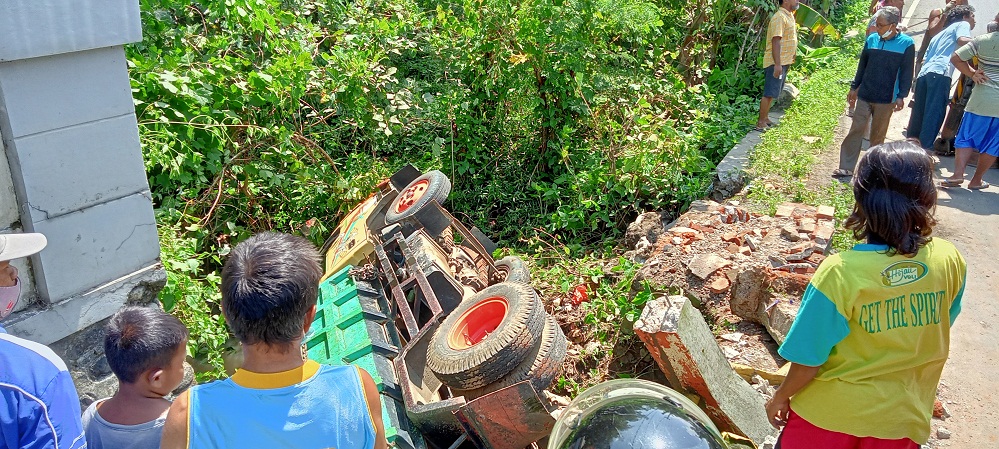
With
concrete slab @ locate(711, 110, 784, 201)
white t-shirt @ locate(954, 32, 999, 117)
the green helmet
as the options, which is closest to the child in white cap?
the green helmet

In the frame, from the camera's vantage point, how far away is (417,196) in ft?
19.8

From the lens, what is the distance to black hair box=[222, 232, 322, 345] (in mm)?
1899

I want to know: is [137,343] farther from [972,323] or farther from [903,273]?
[972,323]

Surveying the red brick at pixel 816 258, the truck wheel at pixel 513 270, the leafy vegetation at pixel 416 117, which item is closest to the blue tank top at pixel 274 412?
the truck wheel at pixel 513 270

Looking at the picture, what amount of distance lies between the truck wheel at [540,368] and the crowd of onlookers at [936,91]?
4075 millimetres

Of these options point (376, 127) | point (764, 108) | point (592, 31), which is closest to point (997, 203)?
point (764, 108)

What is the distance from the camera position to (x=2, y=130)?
2734 mm

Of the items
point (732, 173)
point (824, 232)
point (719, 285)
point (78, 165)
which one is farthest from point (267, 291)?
point (732, 173)

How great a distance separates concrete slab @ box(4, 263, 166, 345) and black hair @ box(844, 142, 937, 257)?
3.13m

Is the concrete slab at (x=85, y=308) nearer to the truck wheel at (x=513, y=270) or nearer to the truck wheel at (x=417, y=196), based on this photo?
the truck wheel at (x=417, y=196)

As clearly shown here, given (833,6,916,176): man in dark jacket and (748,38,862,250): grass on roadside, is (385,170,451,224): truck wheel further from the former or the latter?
(833,6,916,176): man in dark jacket

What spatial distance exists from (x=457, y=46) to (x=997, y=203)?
A: 18.8 feet

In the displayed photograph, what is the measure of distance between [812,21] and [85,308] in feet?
36.9

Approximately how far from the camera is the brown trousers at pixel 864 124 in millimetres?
7168
